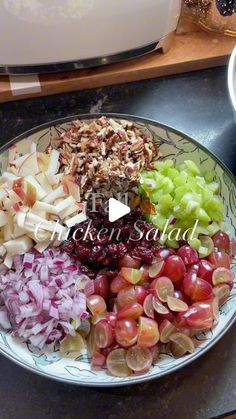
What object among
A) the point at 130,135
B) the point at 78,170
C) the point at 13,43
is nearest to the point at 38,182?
the point at 78,170

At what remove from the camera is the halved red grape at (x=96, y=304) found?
883mm

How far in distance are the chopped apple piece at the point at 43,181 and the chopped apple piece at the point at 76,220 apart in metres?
0.07

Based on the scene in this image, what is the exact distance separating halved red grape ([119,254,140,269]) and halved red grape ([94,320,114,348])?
110 millimetres

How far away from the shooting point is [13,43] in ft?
3.62

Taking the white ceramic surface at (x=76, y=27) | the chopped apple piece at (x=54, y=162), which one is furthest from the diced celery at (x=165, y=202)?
the white ceramic surface at (x=76, y=27)

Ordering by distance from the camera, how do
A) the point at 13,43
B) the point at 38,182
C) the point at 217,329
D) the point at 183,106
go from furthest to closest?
the point at 183,106
the point at 13,43
the point at 38,182
the point at 217,329

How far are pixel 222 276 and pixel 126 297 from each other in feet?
0.54

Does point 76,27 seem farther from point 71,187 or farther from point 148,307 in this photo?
point 148,307

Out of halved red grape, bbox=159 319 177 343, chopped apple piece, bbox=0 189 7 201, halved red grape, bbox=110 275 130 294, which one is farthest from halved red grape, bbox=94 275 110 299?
chopped apple piece, bbox=0 189 7 201

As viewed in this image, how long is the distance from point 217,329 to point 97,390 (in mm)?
218

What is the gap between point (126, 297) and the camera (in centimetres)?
88

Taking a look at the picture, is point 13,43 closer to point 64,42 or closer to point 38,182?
point 64,42

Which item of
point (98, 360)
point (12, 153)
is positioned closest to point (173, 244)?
point (98, 360)

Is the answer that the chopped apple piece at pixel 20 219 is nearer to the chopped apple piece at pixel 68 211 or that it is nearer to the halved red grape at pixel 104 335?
the chopped apple piece at pixel 68 211
